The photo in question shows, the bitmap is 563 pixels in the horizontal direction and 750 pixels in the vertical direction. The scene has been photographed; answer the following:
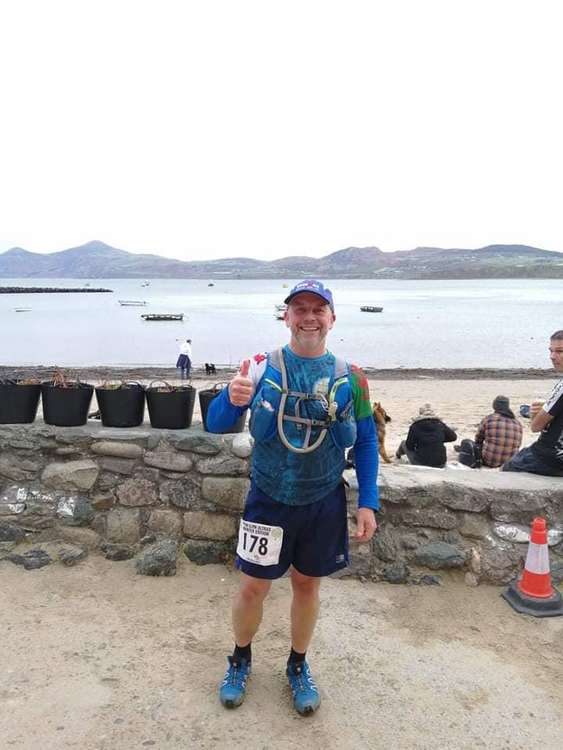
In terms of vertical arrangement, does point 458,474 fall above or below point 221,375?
above

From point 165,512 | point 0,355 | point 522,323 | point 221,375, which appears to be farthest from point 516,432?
point 522,323

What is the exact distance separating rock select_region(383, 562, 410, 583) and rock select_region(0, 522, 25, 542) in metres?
2.37

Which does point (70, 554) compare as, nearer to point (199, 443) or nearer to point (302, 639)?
point (199, 443)

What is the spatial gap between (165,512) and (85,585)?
639 millimetres

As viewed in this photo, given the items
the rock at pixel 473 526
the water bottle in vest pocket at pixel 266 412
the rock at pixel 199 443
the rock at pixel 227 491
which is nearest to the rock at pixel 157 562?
the rock at pixel 227 491

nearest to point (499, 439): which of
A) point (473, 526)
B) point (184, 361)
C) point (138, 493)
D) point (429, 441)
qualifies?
point (429, 441)

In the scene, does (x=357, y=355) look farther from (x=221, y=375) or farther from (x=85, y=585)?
(x=85, y=585)

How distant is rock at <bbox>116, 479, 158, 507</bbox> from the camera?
390 centimetres

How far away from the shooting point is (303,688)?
8.70 ft

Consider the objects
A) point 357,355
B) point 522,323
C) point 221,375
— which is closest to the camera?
point 221,375

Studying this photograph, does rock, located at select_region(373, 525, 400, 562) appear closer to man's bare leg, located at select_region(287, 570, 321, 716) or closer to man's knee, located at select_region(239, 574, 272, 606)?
man's bare leg, located at select_region(287, 570, 321, 716)

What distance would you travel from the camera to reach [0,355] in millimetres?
33969

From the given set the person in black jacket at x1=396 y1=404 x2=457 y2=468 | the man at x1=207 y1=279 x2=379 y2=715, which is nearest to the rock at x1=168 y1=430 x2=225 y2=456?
the man at x1=207 y1=279 x2=379 y2=715

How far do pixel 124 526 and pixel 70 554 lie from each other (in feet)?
1.20
